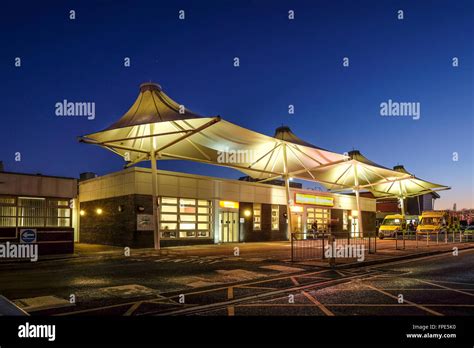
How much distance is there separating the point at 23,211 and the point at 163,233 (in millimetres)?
9527

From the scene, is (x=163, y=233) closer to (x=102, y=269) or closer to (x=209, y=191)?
(x=209, y=191)

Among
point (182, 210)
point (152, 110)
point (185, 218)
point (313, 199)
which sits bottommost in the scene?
point (185, 218)

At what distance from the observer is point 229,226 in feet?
99.8

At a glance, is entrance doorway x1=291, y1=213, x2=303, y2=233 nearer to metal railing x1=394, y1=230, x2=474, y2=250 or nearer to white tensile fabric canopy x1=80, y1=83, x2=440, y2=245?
white tensile fabric canopy x1=80, y1=83, x2=440, y2=245

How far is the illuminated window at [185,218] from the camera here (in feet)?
85.9

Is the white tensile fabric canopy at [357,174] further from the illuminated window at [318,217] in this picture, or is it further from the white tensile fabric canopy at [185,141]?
the white tensile fabric canopy at [185,141]

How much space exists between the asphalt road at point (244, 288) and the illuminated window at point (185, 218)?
11234mm

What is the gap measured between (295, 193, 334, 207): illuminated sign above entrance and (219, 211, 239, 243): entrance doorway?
25.7 feet

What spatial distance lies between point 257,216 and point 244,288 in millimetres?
23023

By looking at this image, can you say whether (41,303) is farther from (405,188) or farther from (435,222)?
(405,188)

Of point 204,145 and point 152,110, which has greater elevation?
point 152,110

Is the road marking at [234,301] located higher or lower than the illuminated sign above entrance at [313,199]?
lower

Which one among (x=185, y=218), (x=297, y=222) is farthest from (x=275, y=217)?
(x=185, y=218)

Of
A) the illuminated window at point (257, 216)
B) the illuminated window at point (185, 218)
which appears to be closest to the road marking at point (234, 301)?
the illuminated window at point (185, 218)
